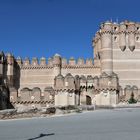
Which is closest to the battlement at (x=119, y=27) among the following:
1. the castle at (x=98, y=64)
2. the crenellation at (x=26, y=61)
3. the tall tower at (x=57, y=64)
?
the castle at (x=98, y=64)

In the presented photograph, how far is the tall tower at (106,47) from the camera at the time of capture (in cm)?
4950

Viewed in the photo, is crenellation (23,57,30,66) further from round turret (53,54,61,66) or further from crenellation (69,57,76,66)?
crenellation (69,57,76,66)

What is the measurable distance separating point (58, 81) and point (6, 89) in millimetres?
6833

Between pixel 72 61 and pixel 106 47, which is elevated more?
pixel 106 47

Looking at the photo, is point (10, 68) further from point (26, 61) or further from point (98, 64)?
point (98, 64)

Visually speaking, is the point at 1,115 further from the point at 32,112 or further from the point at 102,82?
the point at 102,82

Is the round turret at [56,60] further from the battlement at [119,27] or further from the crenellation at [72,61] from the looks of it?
the battlement at [119,27]

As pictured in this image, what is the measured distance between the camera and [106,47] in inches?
1971

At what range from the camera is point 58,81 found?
38875mm

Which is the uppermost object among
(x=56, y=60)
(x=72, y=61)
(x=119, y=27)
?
(x=119, y=27)

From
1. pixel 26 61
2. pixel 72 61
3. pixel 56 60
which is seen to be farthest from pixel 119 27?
pixel 26 61

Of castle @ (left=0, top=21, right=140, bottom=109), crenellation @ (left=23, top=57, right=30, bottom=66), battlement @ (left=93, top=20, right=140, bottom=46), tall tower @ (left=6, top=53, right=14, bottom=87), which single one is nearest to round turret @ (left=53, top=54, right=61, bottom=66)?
castle @ (left=0, top=21, right=140, bottom=109)

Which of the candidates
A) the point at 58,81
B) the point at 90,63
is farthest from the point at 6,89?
the point at 90,63

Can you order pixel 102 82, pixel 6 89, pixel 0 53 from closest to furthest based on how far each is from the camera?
pixel 102 82 < pixel 6 89 < pixel 0 53
